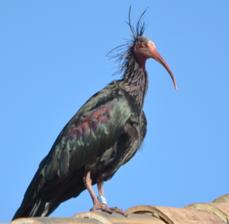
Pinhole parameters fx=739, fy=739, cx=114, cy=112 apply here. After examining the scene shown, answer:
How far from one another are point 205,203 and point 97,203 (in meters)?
1.29

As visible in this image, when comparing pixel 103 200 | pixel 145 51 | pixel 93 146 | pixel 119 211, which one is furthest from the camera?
pixel 145 51

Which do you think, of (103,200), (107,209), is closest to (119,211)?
(107,209)

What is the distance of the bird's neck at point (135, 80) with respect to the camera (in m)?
8.98

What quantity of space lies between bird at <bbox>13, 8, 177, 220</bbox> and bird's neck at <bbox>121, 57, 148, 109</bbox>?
13 centimetres

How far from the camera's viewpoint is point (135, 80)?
30.1 feet

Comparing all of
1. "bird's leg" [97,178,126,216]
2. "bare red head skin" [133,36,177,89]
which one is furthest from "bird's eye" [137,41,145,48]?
"bird's leg" [97,178,126,216]

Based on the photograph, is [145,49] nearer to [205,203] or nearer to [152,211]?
[205,203]

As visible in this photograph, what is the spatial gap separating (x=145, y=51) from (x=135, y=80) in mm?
500

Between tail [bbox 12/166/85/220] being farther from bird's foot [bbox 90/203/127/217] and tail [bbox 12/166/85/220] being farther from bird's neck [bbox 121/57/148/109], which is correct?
bird's neck [bbox 121/57/148/109]

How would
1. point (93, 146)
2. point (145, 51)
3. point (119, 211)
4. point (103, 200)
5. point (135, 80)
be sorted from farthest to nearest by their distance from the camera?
point (145, 51), point (135, 80), point (93, 146), point (103, 200), point (119, 211)

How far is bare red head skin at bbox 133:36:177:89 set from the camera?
373 inches

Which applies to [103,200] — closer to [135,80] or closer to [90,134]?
[90,134]

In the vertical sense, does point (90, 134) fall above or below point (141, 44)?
below

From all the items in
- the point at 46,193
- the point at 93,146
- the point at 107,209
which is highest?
the point at 93,146
